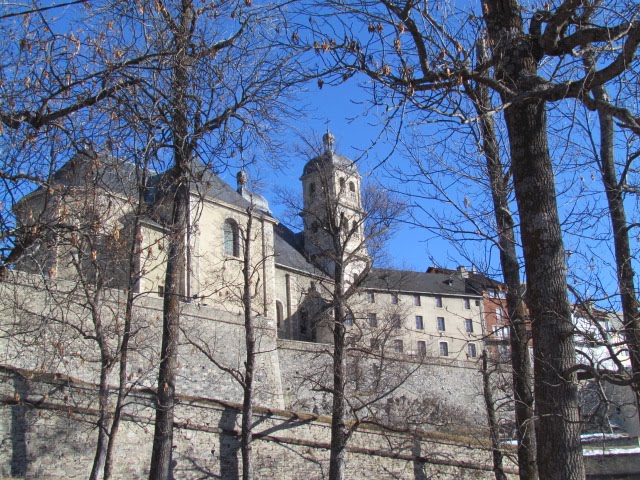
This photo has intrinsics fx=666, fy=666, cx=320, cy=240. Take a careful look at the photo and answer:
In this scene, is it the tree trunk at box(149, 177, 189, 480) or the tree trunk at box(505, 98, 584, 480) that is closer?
the tree trunk at box(505, 98, 584, 480)

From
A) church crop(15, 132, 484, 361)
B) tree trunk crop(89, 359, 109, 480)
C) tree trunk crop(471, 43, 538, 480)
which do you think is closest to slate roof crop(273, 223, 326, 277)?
church crop(15, 132, 484, 361)

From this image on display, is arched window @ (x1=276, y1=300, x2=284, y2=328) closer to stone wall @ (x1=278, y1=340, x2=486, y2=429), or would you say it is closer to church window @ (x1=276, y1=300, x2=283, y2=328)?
church window @ (x1=276, y1=300, x2=283, y2=328)

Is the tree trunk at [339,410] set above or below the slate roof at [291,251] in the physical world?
below

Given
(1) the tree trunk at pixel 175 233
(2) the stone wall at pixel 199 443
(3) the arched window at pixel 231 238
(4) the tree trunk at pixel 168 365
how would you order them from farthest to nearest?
(3) the arched window at pixel 231 238 < (2) the stone wall at pixel 199 443 < (4) the tree trunk at pixel 168 365 < (1) the tree trunk at pixel 175 233

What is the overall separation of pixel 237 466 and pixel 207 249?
17983 mm

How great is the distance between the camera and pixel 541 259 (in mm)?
5145

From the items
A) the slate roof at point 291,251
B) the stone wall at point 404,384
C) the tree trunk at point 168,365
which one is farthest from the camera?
the slate roof at point 291,251

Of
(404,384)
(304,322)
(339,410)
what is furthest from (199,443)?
(304,322)

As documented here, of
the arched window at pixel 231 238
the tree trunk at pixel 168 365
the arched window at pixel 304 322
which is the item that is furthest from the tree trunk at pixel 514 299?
the arched window at pixel 304 322

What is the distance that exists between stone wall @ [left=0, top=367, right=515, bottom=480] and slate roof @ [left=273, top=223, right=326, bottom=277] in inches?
851

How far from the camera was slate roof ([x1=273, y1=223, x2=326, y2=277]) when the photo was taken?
137 ft

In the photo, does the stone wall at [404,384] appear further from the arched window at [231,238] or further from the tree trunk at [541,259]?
the tree trunk at [541,259]

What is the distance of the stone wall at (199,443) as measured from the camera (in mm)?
13227

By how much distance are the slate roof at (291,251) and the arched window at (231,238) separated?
461 centimetres
